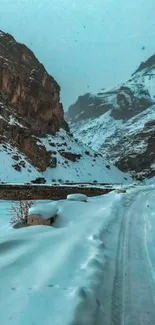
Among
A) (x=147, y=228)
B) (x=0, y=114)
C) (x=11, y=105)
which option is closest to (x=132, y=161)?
(x=11, y=105)

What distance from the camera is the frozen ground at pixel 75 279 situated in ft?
14.4

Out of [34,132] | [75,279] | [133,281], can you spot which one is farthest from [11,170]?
[75,279]

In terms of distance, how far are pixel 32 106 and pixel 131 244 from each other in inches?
3208

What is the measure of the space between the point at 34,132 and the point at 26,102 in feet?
31.8

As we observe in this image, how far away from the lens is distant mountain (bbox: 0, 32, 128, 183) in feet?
198

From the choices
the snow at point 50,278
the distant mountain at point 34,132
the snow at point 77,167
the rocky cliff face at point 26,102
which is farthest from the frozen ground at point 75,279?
the snow at point 77,167

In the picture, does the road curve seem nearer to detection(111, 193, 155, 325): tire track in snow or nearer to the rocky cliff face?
detection(111, 193, 155, 325): tire track in snow

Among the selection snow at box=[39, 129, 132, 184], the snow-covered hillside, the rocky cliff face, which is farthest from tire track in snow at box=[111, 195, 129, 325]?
snow at box=[39, 129, 132, 184]

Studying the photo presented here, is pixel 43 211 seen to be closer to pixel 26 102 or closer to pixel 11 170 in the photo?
pixel 11 170

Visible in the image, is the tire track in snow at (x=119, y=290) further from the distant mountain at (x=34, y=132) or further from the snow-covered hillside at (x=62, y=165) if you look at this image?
the distant mountain at (x=34, y=132)

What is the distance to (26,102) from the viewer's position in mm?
86250

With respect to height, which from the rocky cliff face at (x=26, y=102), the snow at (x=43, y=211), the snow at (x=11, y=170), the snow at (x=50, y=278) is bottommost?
the snow at (x=50, y=278)

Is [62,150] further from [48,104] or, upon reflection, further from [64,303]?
[64,303]

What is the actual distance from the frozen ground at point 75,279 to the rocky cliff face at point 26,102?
53839 millimetres
